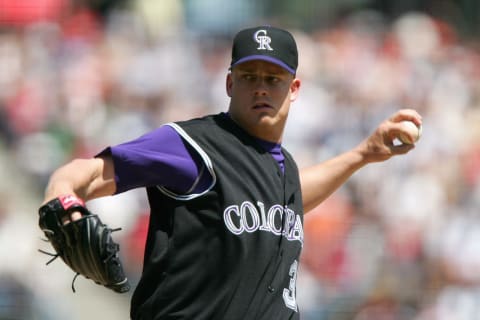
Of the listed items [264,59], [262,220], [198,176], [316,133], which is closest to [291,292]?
[262,220]

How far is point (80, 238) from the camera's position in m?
2.76

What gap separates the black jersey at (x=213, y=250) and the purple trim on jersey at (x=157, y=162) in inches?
1.5

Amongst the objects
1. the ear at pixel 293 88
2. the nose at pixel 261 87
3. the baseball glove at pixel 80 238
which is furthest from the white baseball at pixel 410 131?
the baseball glove at pixel 80 238

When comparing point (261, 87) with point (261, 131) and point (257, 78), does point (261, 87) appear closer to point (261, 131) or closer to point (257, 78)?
point (257, 78)

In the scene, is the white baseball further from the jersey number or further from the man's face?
the jersey number

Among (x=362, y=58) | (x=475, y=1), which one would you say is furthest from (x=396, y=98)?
(x=475, y=1)

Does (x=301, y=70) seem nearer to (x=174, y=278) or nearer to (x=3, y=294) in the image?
(x=3, y=294)

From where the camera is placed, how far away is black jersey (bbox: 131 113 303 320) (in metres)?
3.25

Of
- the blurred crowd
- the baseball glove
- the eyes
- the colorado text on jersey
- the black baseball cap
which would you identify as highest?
the blurred crowd

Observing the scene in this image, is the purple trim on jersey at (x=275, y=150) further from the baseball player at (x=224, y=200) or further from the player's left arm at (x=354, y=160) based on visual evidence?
the player's left arm at (x=354, y=160)

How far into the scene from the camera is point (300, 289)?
721 centimetres

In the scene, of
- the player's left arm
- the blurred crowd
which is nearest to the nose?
the player's left arm

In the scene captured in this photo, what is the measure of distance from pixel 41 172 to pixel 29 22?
A: 1978 millimetres

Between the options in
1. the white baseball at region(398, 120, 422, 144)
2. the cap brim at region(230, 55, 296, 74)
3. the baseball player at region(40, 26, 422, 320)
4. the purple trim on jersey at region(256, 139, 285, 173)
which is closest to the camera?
the baseball player at region(40, 26, 422, 320)
